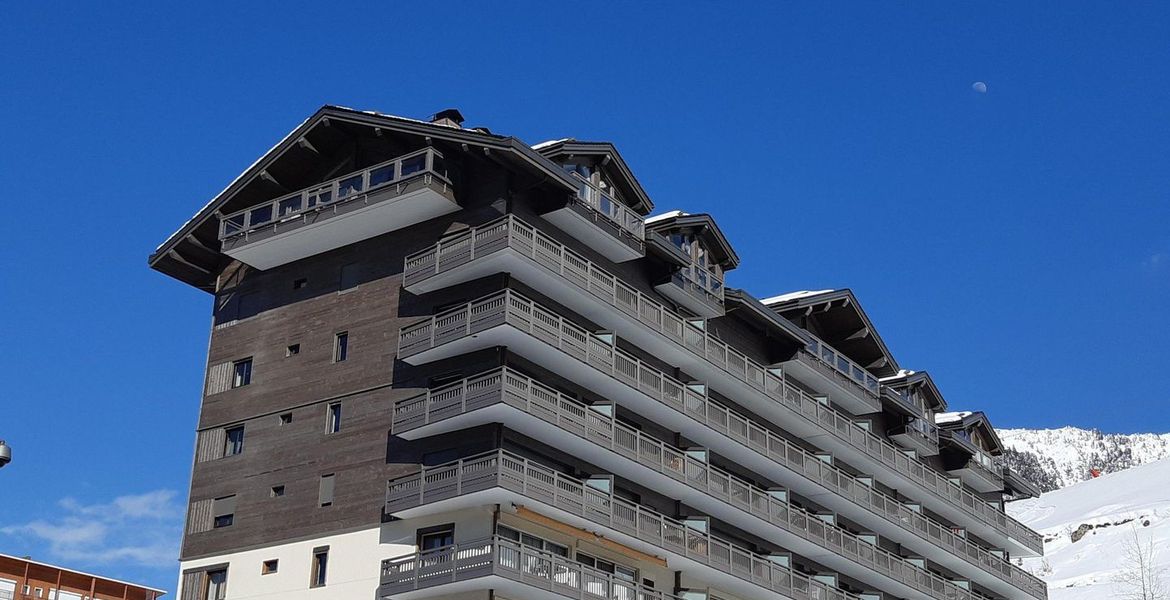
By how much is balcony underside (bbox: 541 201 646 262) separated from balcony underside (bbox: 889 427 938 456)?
22.2 m

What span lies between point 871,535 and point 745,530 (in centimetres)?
945

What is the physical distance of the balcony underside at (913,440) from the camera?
6394cm

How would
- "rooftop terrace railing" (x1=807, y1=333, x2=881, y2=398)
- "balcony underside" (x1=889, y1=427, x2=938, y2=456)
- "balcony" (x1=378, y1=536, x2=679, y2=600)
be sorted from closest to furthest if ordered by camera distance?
1. "balcony" (x1=378, y1=536, x2=679, y2=600)
2. "rooftop terrace railing" (x1=807, y1=333, x2=881, y2=398)
3. "balcony underside" (x1=889, y1=427, x2=938, y2=456)

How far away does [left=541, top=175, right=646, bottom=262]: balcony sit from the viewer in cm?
4422

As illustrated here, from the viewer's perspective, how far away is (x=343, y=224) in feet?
147

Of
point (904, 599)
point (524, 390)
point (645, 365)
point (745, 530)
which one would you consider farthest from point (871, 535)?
point (524, 390)

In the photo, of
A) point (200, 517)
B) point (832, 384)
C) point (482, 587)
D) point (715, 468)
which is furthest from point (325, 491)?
point (832, 384)

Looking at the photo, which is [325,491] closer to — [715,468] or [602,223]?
[602,223]

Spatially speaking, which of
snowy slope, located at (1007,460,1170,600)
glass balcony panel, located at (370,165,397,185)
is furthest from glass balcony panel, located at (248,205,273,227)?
snowy slope, located at (1007,460,1170,600)

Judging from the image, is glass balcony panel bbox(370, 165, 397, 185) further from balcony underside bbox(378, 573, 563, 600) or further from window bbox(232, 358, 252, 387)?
balcony underside bbox(378, 573, 563, 600)

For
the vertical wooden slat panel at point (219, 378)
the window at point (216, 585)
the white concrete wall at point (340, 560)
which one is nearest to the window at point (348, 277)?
the vertical wooden slat panel at point (219, 378)

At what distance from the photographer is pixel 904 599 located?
59562 millimetres

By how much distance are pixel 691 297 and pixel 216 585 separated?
1912 cm

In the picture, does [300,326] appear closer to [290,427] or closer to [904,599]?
[290,427]
